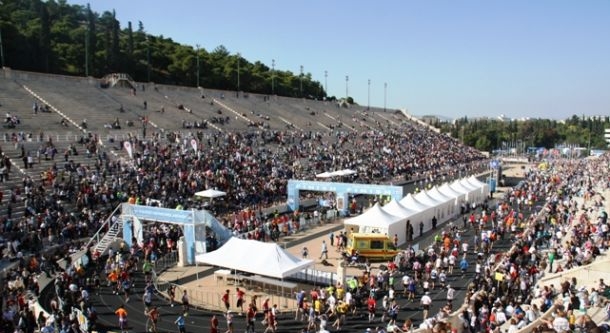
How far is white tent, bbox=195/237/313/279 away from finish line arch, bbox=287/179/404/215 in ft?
48.1

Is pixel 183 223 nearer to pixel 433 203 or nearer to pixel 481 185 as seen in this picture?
pixel 433 203

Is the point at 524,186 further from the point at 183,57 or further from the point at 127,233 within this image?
the point at 183,57

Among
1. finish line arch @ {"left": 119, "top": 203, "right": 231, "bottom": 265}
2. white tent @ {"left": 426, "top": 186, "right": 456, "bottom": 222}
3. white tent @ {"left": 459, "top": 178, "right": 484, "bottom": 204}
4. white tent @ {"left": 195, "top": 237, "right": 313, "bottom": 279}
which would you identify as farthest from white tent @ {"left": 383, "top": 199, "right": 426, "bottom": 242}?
white tent @ {"left": 459, "top": 178, "right": 484, "bottom": 204}

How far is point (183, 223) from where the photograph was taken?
22859mm

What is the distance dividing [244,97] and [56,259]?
168 feet

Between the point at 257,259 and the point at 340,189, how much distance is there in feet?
53.0

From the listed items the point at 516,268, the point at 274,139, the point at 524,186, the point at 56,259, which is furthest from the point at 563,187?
the point at 56,259

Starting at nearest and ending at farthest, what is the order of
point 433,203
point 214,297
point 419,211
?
point 214,297, point 419,211, point 433,203

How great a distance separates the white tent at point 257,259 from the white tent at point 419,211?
11.0m

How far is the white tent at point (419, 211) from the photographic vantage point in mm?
28766

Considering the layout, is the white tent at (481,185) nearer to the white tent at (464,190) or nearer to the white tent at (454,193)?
the white tent at (464,190)

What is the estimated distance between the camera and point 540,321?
→ 13.7 metres

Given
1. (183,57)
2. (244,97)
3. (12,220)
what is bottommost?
(12,220)

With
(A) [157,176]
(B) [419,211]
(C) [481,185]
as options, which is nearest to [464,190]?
(C) [481,185]
